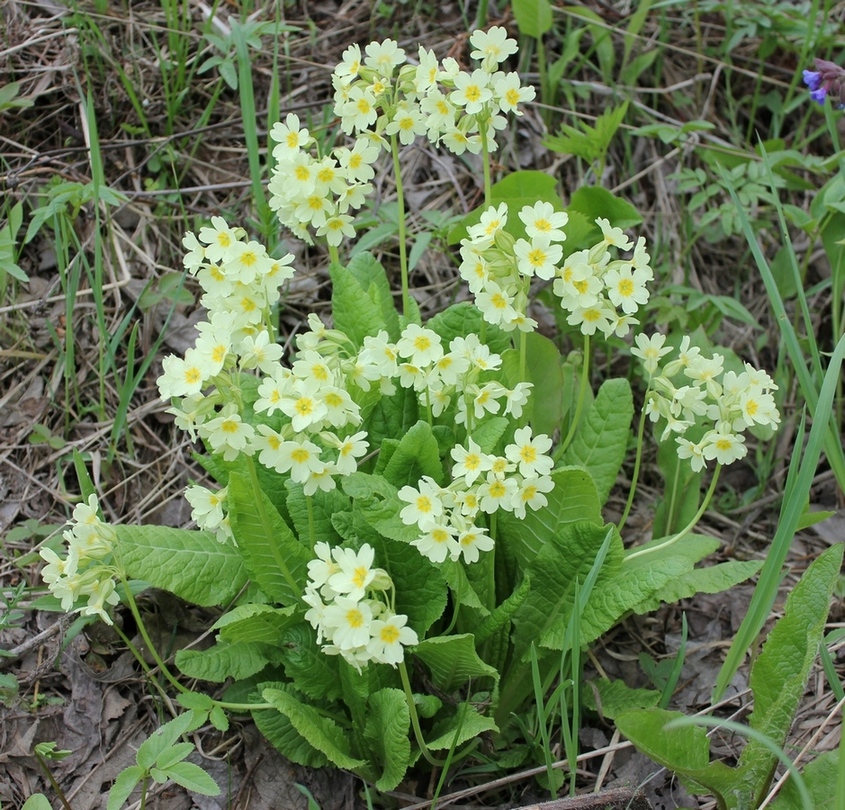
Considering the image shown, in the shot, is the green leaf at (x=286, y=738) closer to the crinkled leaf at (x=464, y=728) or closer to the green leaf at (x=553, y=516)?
the crinkled leaf at (x=464, y=728)

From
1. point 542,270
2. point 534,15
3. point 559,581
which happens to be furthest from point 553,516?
point 534,15

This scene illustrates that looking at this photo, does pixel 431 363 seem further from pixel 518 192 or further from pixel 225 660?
pixel 518 192

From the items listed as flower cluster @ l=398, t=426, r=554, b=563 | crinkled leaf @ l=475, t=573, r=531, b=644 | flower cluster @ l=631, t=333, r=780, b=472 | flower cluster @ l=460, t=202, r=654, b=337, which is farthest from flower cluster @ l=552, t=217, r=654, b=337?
crinkled leaf @ l=475, t=573, r=531, b=644

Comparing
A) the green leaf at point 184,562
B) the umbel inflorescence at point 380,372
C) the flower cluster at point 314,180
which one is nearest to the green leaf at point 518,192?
the umbel inflorescence at point 380,372

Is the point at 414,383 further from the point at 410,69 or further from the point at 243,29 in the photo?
the point at 243,29

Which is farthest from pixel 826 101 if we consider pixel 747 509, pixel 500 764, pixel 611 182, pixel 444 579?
pixel 500 764
